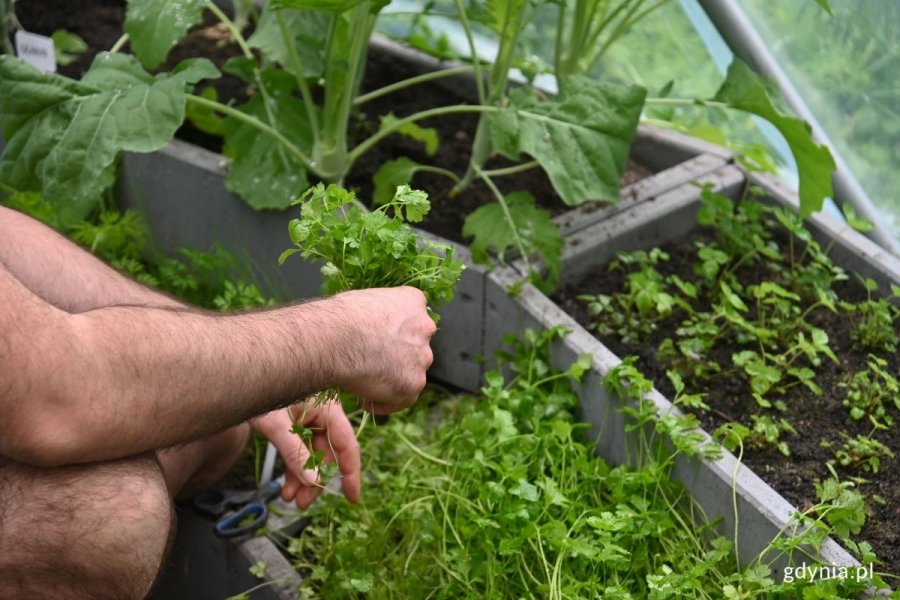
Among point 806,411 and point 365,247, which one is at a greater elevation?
point 365,247

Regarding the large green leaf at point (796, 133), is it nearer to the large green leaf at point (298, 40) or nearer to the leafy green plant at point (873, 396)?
the leafy green plant at point (873, 396)

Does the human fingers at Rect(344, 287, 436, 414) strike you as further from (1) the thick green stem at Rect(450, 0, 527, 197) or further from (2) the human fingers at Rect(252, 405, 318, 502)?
(1) the thick green stem at Rect(450, 0, 527, 197)

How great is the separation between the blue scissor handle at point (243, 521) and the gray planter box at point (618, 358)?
0.52m

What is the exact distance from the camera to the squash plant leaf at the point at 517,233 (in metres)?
1.94

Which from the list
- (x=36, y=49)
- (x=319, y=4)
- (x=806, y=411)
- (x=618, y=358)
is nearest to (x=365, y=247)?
(x=319, y=4)

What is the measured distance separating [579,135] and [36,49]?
1.14 m

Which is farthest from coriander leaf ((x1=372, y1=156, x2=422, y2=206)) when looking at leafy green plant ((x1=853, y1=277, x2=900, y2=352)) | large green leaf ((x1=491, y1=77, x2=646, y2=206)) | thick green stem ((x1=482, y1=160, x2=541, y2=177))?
leafy green plant ((x1=853, y1=277, x2=900, y2=352))

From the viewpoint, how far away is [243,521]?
5.83ft

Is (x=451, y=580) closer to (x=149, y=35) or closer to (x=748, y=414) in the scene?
(x=748, y=414)

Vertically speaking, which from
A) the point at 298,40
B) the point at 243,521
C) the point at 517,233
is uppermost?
the point at 298,40

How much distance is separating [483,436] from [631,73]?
148cm

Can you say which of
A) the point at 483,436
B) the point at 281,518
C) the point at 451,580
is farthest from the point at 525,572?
the point at 281,518

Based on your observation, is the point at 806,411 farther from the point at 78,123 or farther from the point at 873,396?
the point at 78,123

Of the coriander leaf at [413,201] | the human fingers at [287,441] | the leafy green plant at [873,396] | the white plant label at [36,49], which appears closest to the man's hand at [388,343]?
the coriander leaf at [413,201]
